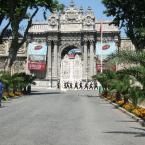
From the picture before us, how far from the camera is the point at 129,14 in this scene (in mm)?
48375

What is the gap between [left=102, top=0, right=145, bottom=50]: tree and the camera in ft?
153

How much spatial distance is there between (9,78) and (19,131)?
96.2 feet

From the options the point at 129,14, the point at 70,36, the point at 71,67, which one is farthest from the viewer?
the point at 71,67

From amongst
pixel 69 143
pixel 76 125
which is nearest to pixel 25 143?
pixel 69 143

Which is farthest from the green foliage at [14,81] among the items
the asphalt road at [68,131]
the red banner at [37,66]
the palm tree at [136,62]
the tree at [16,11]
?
the red banner at [37,66]

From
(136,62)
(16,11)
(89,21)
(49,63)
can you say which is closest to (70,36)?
(89,21)

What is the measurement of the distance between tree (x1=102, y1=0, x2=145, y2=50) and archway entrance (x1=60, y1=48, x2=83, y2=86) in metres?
46.8

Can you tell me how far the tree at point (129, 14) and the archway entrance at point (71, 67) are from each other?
46.8 metres

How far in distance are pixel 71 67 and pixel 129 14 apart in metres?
54.8

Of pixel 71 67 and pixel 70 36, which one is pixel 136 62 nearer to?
pixel 70 36

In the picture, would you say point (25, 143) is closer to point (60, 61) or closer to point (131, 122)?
point (131, 122)

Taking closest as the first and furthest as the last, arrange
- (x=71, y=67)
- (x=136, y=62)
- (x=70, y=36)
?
(x=136, y=62)
(x=70, y=36)
(x=71, y=67)

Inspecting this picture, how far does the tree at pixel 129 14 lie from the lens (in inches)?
1832

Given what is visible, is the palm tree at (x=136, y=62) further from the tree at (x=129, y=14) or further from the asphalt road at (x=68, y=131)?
the tree at (x=129, y=14)
